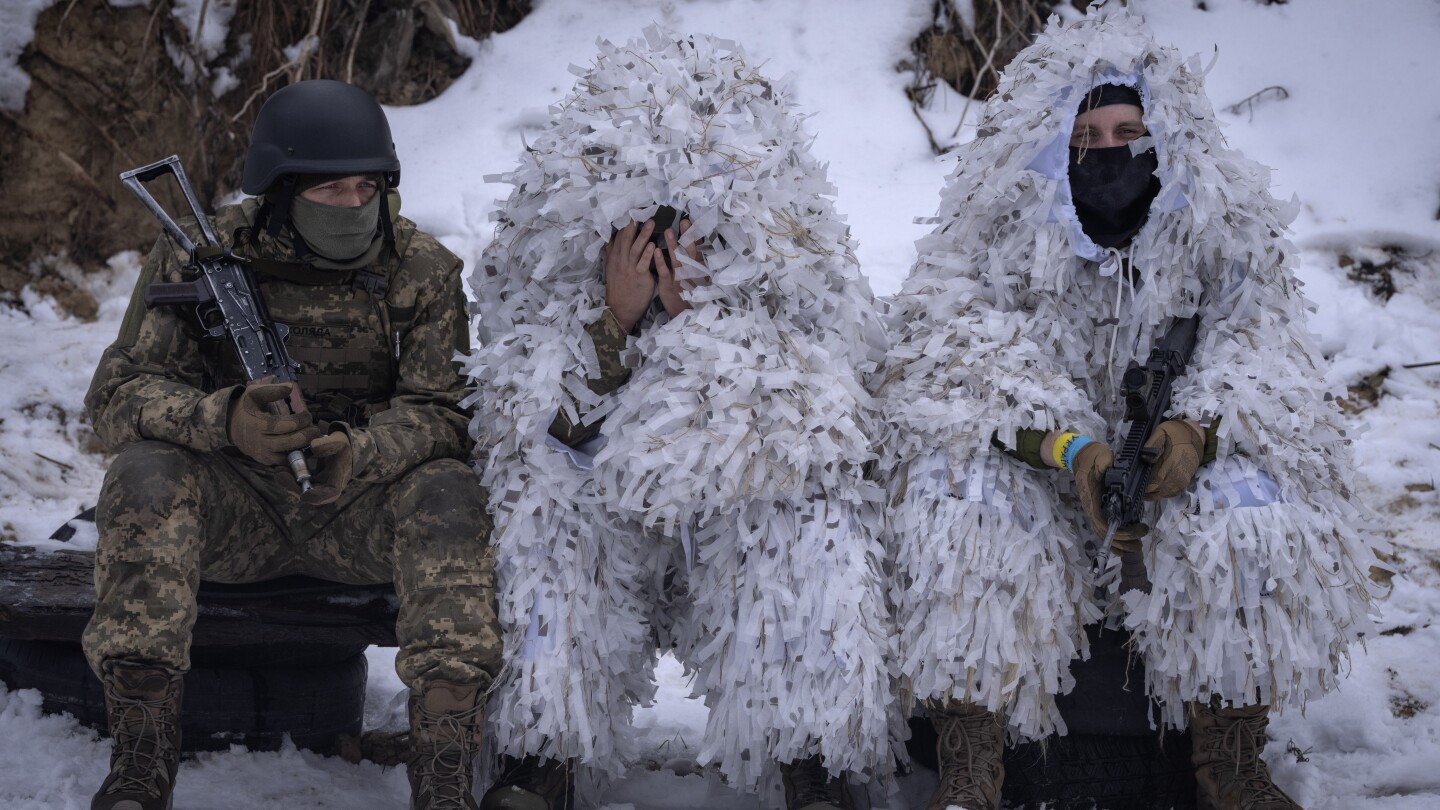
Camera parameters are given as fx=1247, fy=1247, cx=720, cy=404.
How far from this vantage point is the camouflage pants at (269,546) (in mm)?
2129

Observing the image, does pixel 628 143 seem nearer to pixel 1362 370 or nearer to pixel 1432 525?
pixel 1432 525

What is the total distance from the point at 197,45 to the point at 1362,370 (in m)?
4.42

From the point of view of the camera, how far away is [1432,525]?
3.55 meters

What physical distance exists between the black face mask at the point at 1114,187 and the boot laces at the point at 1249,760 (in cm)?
95

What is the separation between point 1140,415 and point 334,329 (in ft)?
5.12

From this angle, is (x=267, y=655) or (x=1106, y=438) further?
(x=267, y=655)

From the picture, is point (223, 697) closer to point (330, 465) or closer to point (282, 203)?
point (330, 465)

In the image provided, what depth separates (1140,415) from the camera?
90.1 inches

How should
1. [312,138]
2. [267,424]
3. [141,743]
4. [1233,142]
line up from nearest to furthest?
[141,743]
[267,424]
[312,138]
[1233,142]

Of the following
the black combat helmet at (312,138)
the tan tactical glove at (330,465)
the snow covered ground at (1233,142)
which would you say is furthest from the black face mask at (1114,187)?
the tan tactical glove at (330,465)

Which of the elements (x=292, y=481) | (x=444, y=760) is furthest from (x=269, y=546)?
(x=444, y=760)

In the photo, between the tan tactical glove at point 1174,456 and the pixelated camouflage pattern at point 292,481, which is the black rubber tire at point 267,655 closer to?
the pixelated camouflage pattern at point 292,481

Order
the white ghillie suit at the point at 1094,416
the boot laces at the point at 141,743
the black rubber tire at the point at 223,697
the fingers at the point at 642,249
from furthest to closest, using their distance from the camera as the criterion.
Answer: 1. the black rubber tire at the point at 223,697
2. the fingers at the point at 642,249
3. the white ghillie suit at the point at 1094,416
4. the boot laces at the point at 141,743

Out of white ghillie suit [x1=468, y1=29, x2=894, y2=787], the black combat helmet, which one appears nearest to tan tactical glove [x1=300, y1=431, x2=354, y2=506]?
white ghillie suit [x1=468, y1=29, x2=894, y2=787]
